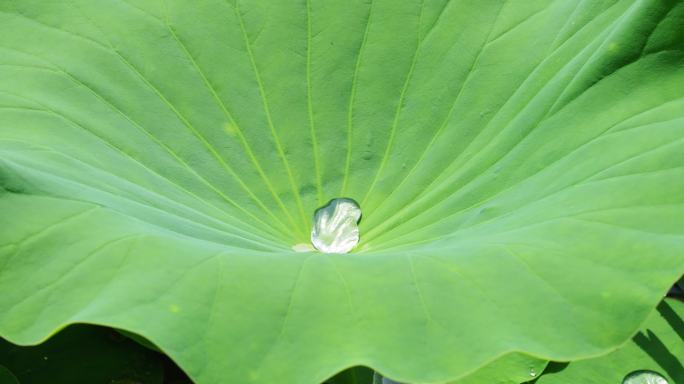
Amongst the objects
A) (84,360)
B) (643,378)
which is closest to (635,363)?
(643,378)

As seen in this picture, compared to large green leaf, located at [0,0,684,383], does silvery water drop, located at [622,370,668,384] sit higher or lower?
lower

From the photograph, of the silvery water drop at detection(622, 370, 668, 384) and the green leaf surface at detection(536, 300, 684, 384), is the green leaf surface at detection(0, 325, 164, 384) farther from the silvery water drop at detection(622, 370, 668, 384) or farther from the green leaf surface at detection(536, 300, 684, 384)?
the silvery water drop at detection(622, 370, 668, 384)

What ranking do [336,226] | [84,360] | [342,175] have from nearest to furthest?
[336,226] → [342,175] → [84,360]

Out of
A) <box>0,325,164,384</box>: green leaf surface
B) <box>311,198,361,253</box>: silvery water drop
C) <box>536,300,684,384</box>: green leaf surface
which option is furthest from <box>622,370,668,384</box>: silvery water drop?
<box>0,325,164,384</box>: green leaf surface

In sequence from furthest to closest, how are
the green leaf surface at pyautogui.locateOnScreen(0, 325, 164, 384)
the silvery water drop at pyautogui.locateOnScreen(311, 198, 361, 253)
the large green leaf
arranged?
the green leaf surface at pyautogui.locateOnScreen(0, 325, 164, 384) → the silvery water drop at pyautogui.locateOnScreen(311, 198, 361, 253) → the large green leaf

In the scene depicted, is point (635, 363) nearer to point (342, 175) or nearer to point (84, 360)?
point (342, 175)

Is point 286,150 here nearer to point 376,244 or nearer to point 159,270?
point 376,244

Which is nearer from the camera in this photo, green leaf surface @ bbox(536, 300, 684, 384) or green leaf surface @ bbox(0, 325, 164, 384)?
green leaf surface @ bbox(536, 300, 684, 384)
